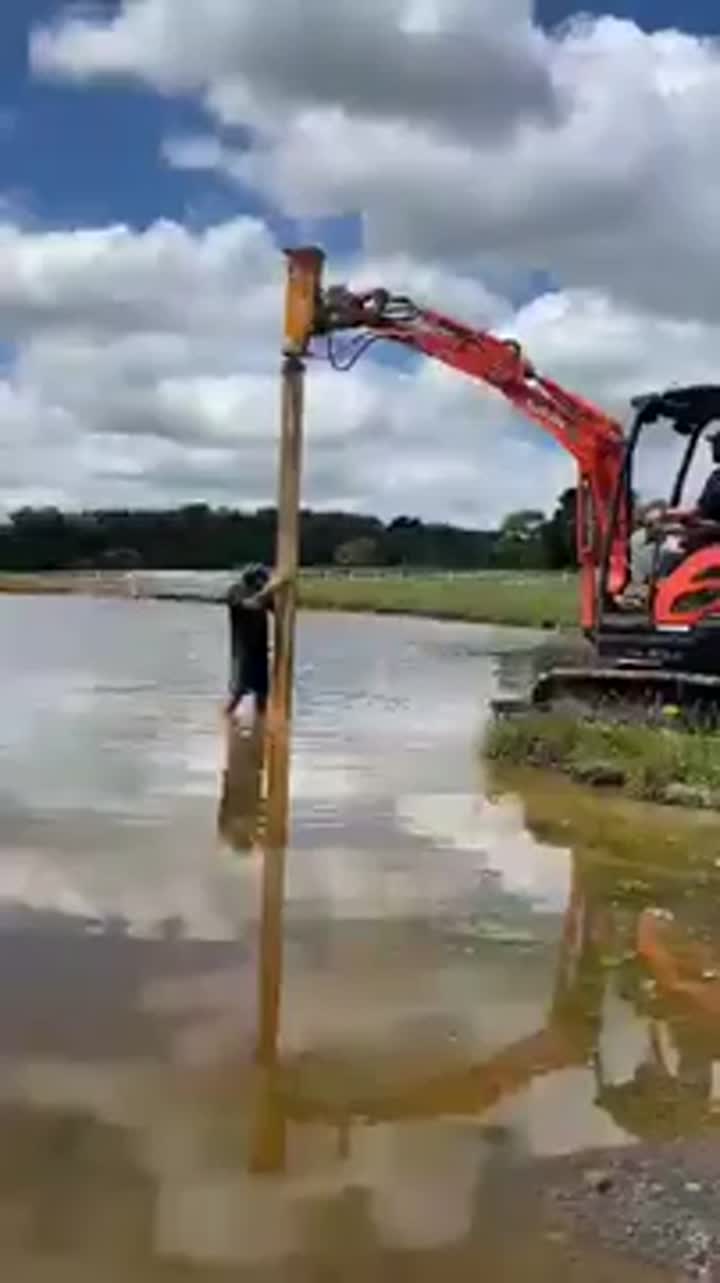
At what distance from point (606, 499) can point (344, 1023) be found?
41.8 feet

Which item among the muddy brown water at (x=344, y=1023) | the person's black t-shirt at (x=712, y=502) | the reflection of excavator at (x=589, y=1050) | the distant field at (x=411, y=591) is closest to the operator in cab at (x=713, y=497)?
the person's black t-shirt at (x=712, y=502)

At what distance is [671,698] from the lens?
1731 centimetres

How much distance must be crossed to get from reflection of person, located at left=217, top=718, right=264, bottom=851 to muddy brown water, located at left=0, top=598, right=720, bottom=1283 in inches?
2.1

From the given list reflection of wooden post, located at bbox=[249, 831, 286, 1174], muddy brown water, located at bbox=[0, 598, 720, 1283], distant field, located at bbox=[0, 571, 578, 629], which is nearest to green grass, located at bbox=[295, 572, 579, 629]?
distant field, located at bbox=[0, 571, 578, 629]

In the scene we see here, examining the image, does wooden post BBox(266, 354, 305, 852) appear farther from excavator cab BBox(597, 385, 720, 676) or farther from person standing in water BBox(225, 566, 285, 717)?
excavator cab BBox(597, 385, 720, 676)

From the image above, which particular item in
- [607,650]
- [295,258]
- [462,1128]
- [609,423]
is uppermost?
[295,258]

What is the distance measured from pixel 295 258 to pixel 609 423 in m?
3.83

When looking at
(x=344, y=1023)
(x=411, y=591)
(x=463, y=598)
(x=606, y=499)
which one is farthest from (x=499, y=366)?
(x=411, y=591)

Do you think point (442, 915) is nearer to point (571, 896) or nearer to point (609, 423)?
point (571, 896)

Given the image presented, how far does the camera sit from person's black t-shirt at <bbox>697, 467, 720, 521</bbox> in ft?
57.8

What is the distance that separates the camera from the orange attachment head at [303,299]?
19078mm

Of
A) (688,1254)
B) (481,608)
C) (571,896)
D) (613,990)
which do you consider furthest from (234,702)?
(481,608)

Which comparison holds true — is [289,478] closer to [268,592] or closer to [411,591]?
[268,592]

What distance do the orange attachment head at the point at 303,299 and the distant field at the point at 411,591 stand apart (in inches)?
993
